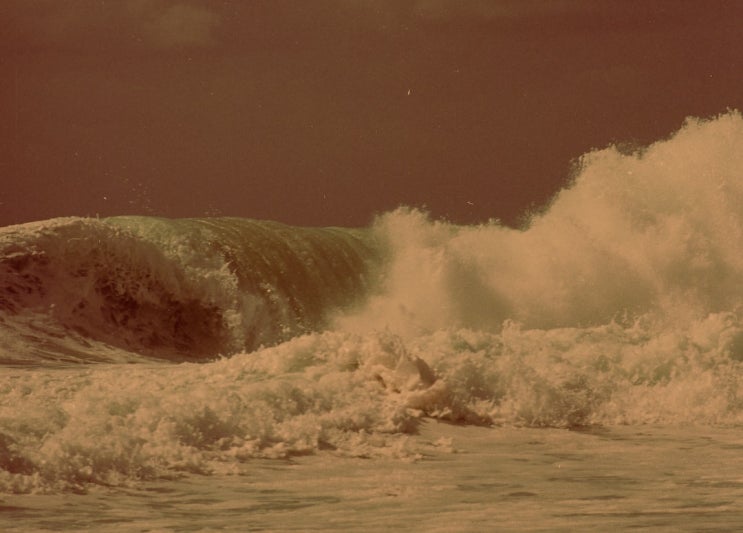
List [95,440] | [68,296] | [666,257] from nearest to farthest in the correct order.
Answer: [95,440] → [68,296] → [666,257]

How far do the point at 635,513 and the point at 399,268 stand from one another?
1316 centimetres

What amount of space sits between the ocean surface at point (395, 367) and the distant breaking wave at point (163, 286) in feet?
0.13

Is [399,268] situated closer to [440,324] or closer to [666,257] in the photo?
[440,324]

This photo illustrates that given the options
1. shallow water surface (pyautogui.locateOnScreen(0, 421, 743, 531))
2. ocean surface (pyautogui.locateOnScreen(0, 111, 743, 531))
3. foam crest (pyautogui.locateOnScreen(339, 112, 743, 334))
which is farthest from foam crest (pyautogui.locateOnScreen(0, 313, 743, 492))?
foam crest (pyautogui.locateOnScreen(339, 112, 743, 334))

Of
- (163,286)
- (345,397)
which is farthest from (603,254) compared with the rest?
(345,397)

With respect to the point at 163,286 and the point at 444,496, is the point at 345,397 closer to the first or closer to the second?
the point at 444,496

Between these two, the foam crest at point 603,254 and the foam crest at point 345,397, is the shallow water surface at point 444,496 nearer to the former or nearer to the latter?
the foam crest at point 345,397

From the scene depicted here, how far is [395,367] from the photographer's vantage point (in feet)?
31.6

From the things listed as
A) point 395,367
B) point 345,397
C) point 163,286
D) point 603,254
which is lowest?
point 345,397

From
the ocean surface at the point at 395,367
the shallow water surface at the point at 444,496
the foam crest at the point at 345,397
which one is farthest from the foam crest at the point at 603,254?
the shallow water surface at the point at 444,496

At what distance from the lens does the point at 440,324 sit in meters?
18.0

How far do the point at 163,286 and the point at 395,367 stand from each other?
740 cm

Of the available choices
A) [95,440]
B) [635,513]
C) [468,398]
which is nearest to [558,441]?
[468,398]

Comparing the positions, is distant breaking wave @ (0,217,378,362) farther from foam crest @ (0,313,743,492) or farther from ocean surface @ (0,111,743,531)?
foam crest @ (0,313,743,492)
